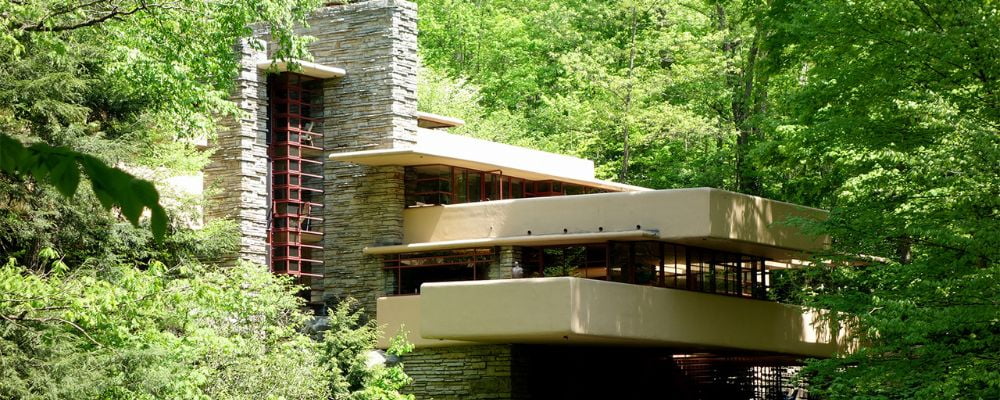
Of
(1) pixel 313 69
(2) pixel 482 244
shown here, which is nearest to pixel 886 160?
(2) pixel 482 244

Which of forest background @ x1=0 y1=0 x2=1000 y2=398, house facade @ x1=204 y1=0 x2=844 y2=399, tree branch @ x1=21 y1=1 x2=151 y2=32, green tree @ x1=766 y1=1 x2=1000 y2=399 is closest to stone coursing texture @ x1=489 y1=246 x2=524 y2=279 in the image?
house facade @ x1=204 y1=0 x2=844 y2=399

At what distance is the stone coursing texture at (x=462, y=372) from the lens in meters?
24.7

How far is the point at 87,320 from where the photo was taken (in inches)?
666

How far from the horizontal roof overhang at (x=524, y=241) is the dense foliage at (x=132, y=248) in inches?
142

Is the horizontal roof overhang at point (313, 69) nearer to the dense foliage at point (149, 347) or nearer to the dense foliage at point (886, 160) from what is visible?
the dense foliage at point (149, 347)

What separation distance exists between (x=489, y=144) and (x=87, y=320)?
12.9 m

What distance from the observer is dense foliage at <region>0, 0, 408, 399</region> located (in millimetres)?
17500

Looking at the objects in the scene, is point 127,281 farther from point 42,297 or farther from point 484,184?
point 484,184

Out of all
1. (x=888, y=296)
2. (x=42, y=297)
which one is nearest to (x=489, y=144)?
(x=888, y=296)

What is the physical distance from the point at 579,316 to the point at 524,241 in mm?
3413

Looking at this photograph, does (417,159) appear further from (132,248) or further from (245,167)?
(132,248)

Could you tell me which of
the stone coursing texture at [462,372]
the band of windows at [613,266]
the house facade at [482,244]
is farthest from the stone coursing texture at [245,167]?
the stone coursing texture at [462,372]

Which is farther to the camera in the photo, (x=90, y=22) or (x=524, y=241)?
(x=524, y=241)

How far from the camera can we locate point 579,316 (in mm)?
22312
